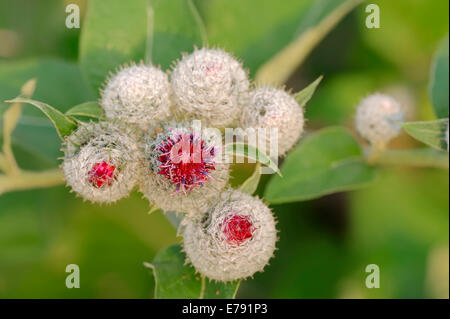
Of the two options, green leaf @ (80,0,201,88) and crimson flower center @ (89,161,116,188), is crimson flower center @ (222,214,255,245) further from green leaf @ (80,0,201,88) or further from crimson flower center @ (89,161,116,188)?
green leaf @ (80,0,201,88)

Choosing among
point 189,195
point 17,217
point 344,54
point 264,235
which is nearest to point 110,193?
point 189,195

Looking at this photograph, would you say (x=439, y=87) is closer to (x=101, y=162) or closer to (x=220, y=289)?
(x=220, y=289)

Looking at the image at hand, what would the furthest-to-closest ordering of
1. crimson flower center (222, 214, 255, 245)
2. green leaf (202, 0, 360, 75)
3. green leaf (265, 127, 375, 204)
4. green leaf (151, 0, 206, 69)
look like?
green leaf (202, 0, 360, 75) → green leaf (151, 0, 206, 69) → green leaf (265, 127, 375, 204) → crimson flower center (222, 214, 255, 245)

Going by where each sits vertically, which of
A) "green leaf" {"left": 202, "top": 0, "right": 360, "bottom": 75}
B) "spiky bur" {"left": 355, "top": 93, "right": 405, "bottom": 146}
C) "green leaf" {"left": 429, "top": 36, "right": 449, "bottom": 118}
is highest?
"green leaf" {"left": 202, "top": 0, "right": 360, "bottom": 75}

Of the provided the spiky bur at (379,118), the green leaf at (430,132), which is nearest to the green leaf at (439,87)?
the spiky bur at (379,118)

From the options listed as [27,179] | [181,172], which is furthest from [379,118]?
[27,179]

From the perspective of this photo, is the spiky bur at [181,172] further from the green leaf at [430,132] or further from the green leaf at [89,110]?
the green leaf at [430,132]

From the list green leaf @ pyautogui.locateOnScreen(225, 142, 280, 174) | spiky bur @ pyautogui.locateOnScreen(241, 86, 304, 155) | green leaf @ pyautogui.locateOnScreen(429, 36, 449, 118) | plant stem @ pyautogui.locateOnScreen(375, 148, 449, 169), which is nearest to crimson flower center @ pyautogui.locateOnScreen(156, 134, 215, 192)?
green leaf @ pyautogui.locateOnScreen(225, 142, 280, 174)
